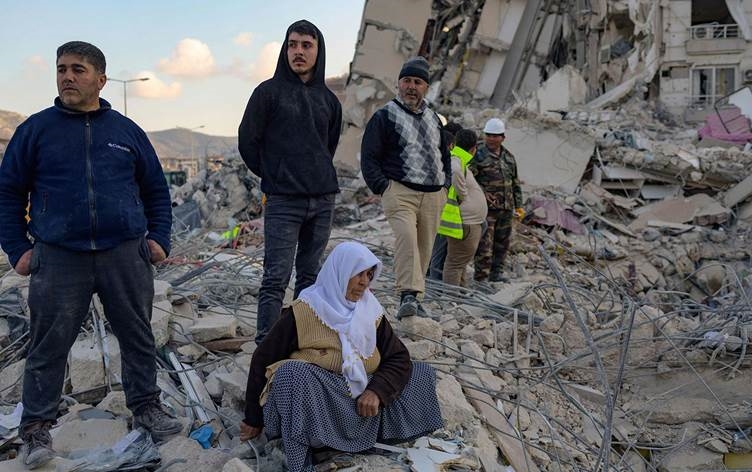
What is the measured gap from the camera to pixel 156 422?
9.50ft

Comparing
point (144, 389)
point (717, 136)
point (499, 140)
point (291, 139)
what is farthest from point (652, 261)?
point (144, 389)

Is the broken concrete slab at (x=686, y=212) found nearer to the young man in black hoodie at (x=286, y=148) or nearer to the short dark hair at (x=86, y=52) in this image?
the young man in black hoodie at (x=286, y=148)

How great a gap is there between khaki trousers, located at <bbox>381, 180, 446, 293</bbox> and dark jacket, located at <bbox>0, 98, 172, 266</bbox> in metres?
1.93

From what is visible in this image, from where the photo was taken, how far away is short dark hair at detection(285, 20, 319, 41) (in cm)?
340

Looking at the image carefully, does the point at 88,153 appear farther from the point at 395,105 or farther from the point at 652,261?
the point at 652,261

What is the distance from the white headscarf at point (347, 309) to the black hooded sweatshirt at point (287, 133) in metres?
0.80

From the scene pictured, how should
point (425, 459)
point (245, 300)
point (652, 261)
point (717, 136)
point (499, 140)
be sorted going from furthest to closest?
point (717, 136)
point (652, 261)
point (499, 140)
point (245, 300)
point (425, 459)

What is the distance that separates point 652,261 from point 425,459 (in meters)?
7.90

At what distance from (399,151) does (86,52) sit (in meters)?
2.15

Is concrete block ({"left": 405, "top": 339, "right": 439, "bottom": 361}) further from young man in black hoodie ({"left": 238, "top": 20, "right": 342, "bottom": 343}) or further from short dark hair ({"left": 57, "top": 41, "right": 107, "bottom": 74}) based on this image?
short dark hair ({"left": 57, "top": 41, "right": 107, "bottom": 74})

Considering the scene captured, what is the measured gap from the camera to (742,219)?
10516 millimetres

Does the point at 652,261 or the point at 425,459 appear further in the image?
the point at 652,261

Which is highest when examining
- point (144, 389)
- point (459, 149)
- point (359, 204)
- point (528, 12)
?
point (528, 12)

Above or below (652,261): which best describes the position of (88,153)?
above
